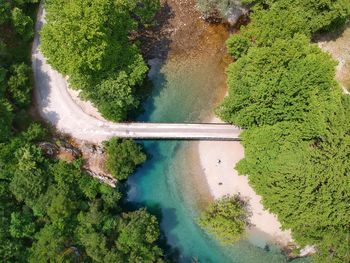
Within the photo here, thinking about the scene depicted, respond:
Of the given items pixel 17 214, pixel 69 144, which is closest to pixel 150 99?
pixel 69 144

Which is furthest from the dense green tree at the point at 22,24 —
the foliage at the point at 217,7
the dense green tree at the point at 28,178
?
the foliage at the point at 217,7

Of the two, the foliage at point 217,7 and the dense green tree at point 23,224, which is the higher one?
the foliage at point 217,7

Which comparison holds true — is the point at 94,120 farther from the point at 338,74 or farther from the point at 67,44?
the point at 338,74

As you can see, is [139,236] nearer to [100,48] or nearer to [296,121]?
[100,48]

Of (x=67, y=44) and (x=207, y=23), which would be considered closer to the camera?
(x=67, y=44)

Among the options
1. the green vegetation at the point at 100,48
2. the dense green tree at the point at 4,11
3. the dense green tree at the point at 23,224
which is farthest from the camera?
the dense green tree at the point at 4,11

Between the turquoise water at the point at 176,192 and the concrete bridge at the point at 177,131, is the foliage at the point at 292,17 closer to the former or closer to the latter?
the concrete bridge at the point at 177,131

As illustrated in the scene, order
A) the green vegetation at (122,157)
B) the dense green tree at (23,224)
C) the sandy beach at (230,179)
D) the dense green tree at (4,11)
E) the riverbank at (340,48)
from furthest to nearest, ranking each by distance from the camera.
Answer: the riverbank at (340,48)
the sandy beach at (230,179)
the green vegetation at (122,157)
the dense green tree at (4,11)
the dense green tree at (23,224)
